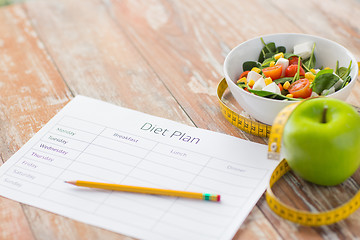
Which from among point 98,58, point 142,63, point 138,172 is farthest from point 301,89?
point 98,58

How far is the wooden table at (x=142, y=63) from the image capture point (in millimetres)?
914

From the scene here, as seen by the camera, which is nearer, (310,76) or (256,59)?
(310,76)

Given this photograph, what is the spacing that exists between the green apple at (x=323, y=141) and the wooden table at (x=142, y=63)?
2.1 inches

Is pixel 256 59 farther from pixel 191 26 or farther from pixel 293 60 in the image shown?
pixel 191 26

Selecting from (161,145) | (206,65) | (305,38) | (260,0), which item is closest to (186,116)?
(161,145)

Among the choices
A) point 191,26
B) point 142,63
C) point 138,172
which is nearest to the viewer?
point 138,172

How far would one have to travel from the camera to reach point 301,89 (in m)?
1.04

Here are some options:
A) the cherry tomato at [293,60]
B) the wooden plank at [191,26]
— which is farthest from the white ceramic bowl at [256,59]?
the wooden plank at [191,26]

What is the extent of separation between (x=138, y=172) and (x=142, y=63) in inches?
19.4

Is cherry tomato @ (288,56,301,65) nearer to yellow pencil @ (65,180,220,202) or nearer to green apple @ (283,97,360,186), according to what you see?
green apple @ (283,97,360,186)

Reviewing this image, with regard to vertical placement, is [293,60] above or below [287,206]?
above

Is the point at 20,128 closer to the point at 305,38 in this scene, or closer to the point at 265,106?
the point at 265,106

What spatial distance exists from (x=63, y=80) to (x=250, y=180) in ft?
2.16

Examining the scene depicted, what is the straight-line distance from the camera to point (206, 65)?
1378 mm
